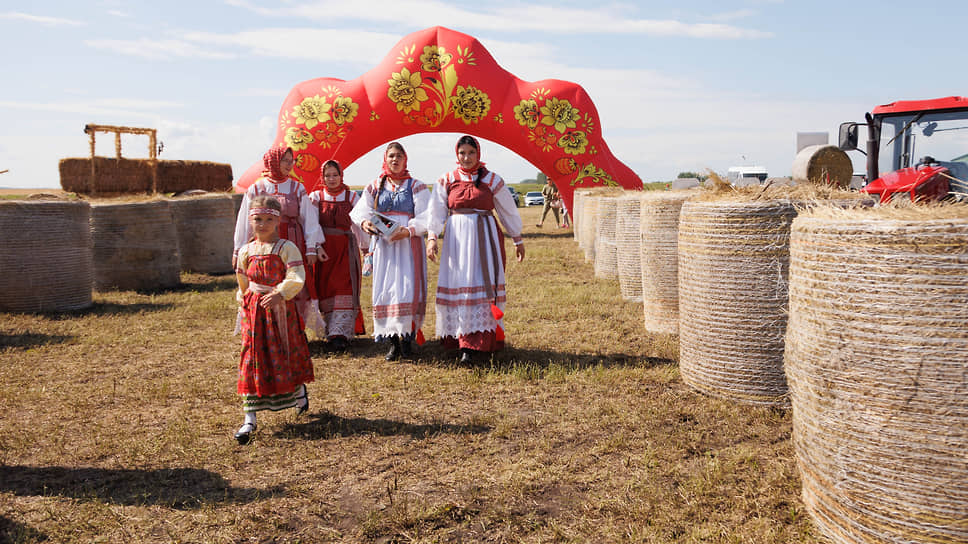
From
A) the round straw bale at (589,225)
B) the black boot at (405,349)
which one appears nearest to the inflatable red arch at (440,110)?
the round straw bale at (589,225)

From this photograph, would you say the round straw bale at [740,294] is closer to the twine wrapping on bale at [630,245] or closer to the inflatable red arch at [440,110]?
the twine wrapping on bale at [630,245]

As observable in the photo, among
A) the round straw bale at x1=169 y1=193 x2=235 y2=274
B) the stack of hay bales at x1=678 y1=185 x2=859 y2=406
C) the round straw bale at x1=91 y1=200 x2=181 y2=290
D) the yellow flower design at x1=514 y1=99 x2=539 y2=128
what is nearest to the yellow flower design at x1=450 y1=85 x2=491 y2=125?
the yellow flower design at x1=514 y1=99 x2=539 y2=128

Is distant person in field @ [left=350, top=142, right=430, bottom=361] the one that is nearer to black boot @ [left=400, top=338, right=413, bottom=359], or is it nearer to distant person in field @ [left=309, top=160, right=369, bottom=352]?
black boot @ [left=400, top=338, right=413, bottom=359]

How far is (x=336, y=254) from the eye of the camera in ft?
21.9

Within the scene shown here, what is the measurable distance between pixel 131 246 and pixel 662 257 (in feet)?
24.8

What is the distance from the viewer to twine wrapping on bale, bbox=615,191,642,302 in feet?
26.8

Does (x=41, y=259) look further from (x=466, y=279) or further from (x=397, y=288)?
(x=466, y=279)

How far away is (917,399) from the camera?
240 centimetres

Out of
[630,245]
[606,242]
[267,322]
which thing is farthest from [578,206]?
[267,322]

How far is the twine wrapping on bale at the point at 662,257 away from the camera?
6.43 meters

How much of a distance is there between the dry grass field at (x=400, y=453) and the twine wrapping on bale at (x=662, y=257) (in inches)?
12.7

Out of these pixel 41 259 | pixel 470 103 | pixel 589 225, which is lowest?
pixel 41 259

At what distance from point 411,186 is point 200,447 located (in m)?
2.95

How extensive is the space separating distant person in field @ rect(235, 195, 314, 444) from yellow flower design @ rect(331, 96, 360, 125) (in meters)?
11.9
